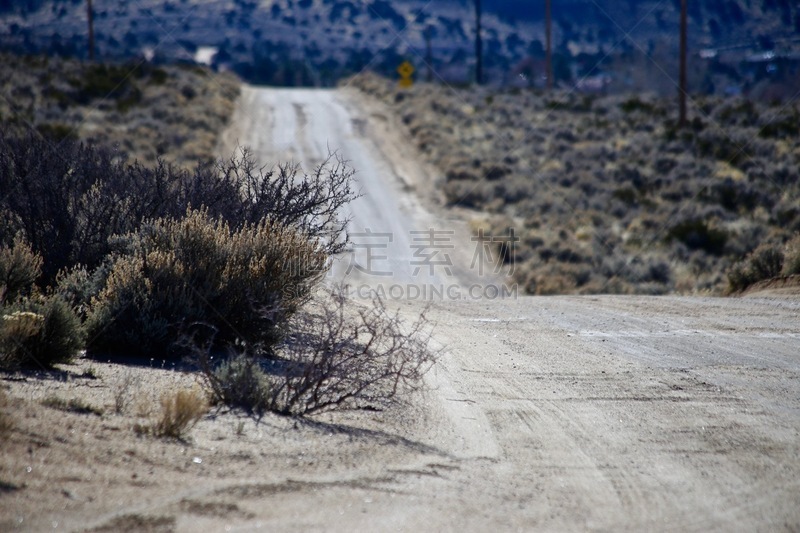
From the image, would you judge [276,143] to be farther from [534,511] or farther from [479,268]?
[534,511]

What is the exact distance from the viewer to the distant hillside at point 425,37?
82.6m

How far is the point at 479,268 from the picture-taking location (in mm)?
23219

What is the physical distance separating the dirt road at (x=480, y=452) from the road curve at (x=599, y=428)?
0.02 meters

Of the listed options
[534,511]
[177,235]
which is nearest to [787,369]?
[534,511]

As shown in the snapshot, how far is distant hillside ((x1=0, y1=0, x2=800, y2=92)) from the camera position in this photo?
82.6 meters

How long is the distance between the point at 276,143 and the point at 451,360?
30890mm

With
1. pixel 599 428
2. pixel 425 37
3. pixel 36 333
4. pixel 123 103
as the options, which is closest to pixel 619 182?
pixel 123 103

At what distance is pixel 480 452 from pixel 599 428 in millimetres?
1249

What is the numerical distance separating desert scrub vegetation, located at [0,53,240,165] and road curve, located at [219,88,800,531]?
21754 millimetres

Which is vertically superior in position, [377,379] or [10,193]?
[10,193]

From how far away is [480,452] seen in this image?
242 inches

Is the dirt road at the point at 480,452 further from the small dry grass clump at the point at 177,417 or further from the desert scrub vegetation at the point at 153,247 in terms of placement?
the desert scrub vegetation at the point at 153,247

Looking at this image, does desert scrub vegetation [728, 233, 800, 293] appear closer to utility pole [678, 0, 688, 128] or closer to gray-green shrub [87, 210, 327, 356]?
gray-green shrub [87, 210, 327, 356]

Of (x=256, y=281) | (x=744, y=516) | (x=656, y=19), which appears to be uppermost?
(x=656, y=19)
